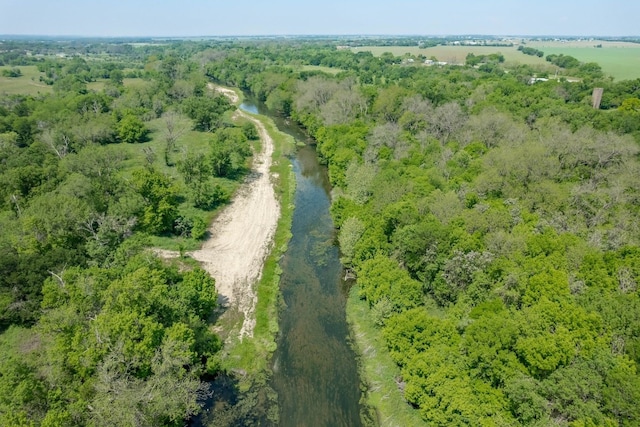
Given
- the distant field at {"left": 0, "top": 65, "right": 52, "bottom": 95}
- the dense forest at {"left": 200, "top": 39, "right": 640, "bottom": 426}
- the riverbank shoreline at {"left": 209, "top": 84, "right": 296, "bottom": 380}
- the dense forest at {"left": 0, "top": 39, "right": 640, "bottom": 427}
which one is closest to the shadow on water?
the riverbank shoreline at {"left": 209, "top": 84, "right": 296, "bottom": 380}

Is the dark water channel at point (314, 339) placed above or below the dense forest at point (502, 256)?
below

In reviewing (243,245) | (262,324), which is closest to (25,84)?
(243,245)

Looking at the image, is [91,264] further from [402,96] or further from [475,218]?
[402,96]

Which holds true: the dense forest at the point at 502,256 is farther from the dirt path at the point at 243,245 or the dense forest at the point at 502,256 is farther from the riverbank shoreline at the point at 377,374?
the dirt path at the point at 243,245

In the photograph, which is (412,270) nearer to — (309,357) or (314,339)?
(314,339)

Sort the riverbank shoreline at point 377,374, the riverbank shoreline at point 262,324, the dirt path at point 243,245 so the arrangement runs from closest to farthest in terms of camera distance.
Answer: the riverbank shoreline at point 377,374, the riverbank shoreline at point 262,324, the dirt path at point 243,245

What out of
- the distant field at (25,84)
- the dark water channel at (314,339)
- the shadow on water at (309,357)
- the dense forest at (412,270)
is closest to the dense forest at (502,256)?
the dense forest at (412,270)

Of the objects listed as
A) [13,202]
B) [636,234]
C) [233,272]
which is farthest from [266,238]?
[636,234]
